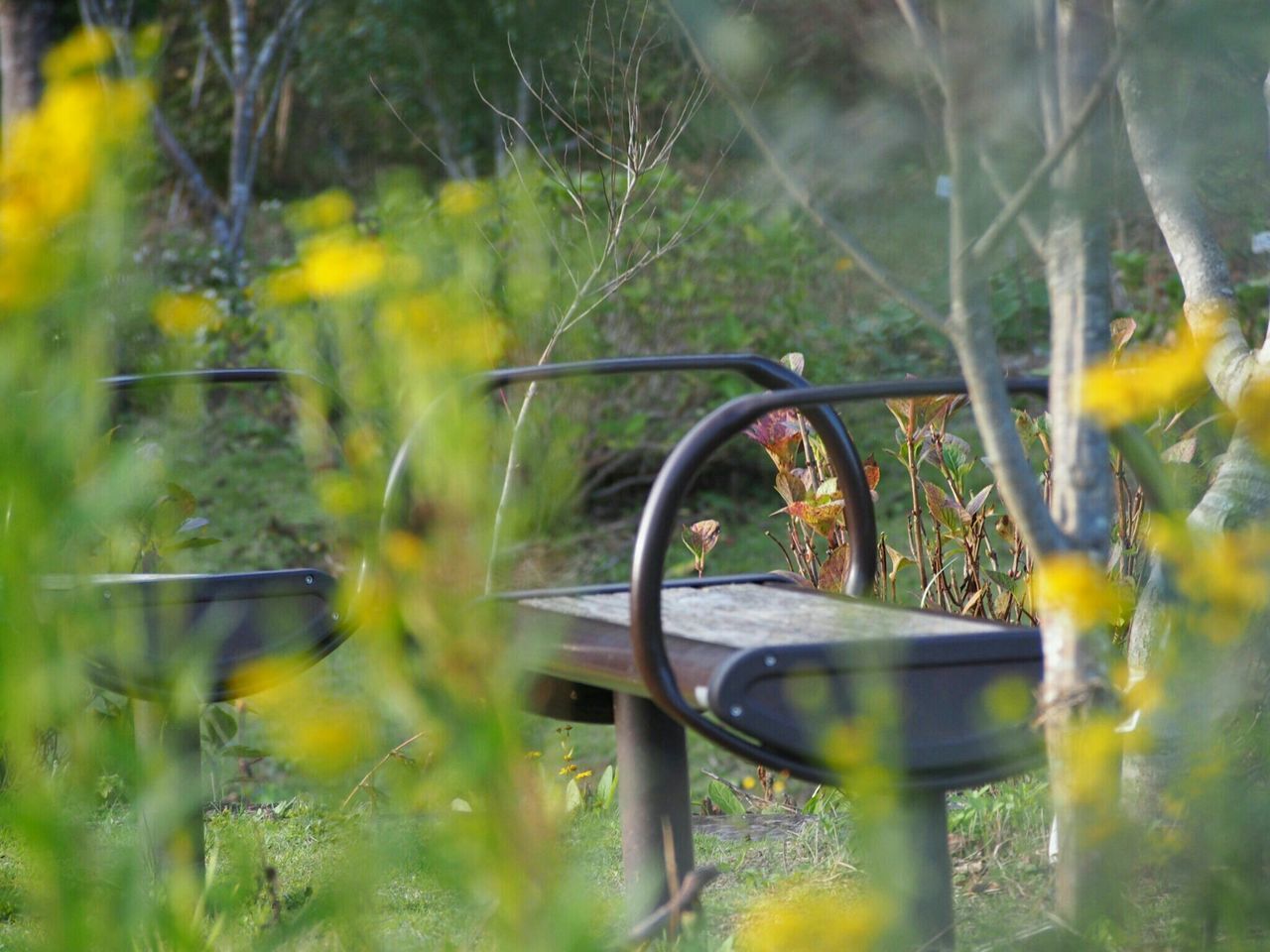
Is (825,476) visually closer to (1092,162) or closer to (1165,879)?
(1165,879)

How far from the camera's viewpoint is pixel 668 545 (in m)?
1.44

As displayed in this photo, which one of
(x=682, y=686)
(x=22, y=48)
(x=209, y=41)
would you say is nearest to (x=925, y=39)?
(x=682, y=686)

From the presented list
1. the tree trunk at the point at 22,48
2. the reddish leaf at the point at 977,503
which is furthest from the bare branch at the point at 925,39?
the tree trunk at the point at 22,48

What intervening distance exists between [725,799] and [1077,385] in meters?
1.78

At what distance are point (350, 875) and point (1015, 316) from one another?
6.34 metres

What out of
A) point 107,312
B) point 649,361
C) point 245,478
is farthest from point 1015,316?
point 107,312

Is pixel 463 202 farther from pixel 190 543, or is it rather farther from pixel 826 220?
pixel 190 543

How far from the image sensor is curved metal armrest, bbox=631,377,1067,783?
1.38 meters

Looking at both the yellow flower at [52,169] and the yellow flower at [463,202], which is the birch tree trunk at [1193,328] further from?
the yellow flower at [52,169]

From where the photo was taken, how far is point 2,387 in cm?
107

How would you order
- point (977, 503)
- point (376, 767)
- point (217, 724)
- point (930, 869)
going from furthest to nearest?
point (217, 724) → point (977, 503) → point (376, 767) → point (930, 869)

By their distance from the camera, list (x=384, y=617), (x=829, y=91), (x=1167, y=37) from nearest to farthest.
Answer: (x=384, y=617) < (x=1167, y=37) < (x=829, y=91)

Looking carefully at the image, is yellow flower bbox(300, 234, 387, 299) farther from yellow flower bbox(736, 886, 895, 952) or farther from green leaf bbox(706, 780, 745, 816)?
green leaf bbox(706, 780, 745, 816)

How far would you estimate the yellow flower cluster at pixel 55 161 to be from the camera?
0.98 m
